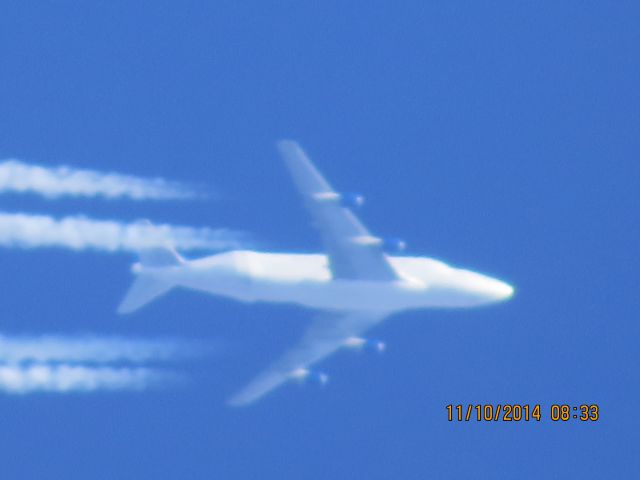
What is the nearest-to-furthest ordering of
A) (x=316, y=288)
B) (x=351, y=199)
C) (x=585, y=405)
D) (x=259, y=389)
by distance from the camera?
(x=351, y=199) → (x=316, y=288) → (x=259, y=389) → (x=585, y=405)

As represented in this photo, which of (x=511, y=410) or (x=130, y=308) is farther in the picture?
(x=511, y=410)

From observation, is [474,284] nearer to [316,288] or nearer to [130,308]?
[316,288]

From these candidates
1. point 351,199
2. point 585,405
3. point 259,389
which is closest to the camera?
point 351,199

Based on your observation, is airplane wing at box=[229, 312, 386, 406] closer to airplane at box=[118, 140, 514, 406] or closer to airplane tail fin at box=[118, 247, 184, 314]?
airplane at box=[118, 140, 514, 406]

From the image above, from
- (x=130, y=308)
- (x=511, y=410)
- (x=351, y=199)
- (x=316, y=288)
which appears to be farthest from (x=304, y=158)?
(x=511, y=410)

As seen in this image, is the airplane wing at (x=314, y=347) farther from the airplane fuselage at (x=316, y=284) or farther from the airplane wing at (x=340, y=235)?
the airplane wing at (x=340, y=235)

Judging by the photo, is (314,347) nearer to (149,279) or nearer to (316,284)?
(316,284)

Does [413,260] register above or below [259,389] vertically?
above
